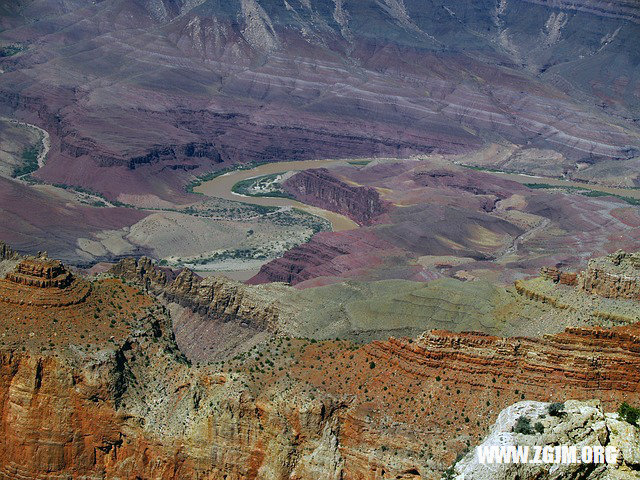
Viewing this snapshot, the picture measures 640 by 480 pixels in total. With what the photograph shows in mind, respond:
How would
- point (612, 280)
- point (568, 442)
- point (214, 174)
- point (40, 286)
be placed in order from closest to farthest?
1. point (568, 442)
2. point (40, 286)
3. point (612, 280)
4. point (214, 174)

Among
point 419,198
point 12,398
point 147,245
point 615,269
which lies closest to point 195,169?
point 419,198

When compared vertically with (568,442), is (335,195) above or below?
above

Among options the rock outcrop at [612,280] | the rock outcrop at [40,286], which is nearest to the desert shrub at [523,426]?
the rock outcrop at [40,286]

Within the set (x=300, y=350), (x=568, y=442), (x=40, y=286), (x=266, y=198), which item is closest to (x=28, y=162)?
(x=266, y=198)

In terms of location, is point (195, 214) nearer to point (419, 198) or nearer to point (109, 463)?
point (419, 198)

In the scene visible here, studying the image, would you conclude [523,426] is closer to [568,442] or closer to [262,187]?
[568,442]

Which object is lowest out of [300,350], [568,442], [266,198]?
[568,442]
